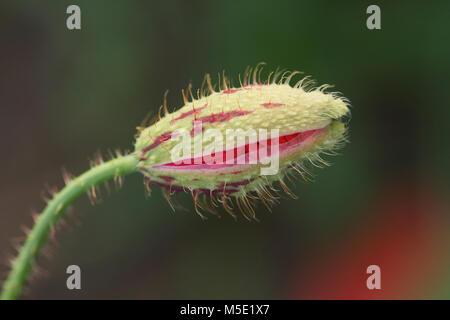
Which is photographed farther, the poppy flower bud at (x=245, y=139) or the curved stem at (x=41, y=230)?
the curved stem at (x=41, y=230)

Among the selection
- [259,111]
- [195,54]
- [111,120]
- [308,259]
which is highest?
[195,54]

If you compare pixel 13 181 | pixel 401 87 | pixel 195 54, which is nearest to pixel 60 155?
pixel 13 181

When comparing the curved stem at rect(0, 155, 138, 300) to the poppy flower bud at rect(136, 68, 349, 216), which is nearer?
the poppy flower bud at rect(136, 68, 349, 216)

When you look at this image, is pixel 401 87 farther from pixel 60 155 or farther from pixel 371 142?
pixel 60 155

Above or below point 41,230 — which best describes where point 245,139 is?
above

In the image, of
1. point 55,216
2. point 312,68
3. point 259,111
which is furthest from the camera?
point 312,68

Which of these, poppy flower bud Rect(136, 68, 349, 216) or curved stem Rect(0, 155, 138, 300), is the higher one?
poppy flower bud Rect(136, 68, 349, 216)

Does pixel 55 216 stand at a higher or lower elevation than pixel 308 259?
higher

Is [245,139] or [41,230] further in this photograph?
[41,230]
